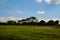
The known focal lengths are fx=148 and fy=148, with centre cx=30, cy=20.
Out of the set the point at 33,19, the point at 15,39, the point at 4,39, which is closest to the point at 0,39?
the point at 4,39

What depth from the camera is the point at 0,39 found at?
21.1m

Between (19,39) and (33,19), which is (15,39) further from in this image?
(33,19)

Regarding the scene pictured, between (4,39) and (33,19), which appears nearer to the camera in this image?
(4,39)

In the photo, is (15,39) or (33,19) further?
(33,19)

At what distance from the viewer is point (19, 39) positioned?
67.4 ft

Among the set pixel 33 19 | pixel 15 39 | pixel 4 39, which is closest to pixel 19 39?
pixel 15 39

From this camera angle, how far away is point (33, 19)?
128375 mm

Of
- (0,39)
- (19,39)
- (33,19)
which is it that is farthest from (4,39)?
(33,19)

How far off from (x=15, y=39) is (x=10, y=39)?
0.75 meters

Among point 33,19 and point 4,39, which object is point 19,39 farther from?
point 33,19

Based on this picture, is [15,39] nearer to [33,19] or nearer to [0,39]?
[0,39]

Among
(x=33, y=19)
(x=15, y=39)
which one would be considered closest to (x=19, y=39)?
(x=15, y=39)

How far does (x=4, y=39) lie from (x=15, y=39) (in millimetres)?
1634

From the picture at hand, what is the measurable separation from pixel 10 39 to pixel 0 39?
4.86 feet
